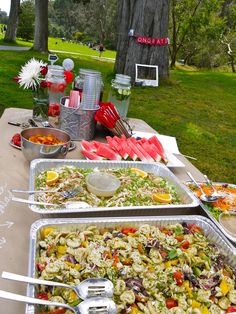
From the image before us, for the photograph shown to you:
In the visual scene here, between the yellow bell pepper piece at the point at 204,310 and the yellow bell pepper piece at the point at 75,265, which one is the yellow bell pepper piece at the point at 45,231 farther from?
the yellow bell pepper piece at the point at 204,310

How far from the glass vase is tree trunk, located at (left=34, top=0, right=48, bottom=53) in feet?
34.3

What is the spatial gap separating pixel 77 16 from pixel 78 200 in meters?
53.4

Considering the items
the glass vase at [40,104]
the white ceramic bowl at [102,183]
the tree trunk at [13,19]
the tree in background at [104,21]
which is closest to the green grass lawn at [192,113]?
the glass vase at [40,104]

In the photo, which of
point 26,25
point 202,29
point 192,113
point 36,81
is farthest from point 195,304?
point 26,25

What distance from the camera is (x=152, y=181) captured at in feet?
5.36

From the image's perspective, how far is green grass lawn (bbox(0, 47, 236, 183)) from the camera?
4.35 meters

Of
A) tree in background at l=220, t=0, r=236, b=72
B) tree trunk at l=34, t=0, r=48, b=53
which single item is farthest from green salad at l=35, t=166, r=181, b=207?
tree in background at l=220, t=0, r=236, b=72

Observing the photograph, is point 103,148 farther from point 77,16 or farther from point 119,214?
point 77,16

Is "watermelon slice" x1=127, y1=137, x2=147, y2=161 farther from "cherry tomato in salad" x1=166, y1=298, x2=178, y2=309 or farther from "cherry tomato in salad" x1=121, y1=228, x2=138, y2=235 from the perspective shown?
"cherry tomato in salad" x1=166, y1=298, x2=178, y2=309

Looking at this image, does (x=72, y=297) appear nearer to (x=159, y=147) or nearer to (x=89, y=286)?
(x=89, y=286)

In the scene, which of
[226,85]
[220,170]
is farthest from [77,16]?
[220,170]

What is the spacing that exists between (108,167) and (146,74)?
5920mm

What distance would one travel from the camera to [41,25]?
1166 centimetres

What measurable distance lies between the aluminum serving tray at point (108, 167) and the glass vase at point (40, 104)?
0.75 meters
